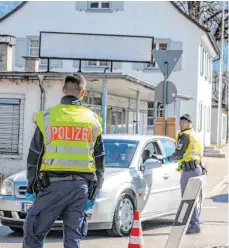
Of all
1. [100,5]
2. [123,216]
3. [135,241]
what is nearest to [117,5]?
[100,5]

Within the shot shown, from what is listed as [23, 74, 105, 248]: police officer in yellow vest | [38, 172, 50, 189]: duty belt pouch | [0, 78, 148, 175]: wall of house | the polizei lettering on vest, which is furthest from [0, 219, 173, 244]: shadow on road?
[0, 78, 148, 175]: wall of house

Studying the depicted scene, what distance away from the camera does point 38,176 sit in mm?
5199

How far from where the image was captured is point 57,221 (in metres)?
8.77

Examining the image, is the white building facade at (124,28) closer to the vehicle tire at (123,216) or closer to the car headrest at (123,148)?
the car headrest at (123,148)

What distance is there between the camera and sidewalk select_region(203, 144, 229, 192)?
64.5 ft

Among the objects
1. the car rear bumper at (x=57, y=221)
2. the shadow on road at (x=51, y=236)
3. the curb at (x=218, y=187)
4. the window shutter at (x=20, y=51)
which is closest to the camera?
the car rear bumper at (x=57, y=221)

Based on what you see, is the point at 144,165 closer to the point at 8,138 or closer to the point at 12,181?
the point at 12,181

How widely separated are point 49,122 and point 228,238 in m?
4.92

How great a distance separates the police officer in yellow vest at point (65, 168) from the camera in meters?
5.15

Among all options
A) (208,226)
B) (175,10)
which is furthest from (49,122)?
(175,10)

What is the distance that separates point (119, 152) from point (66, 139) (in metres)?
4.83

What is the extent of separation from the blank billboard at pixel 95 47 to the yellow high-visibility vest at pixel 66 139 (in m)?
13.2

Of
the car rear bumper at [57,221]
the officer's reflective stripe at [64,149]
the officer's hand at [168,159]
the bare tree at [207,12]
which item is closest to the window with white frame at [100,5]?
the bare tree at [207,12]

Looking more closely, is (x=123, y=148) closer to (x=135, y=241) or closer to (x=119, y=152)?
(x=119, y=152)
